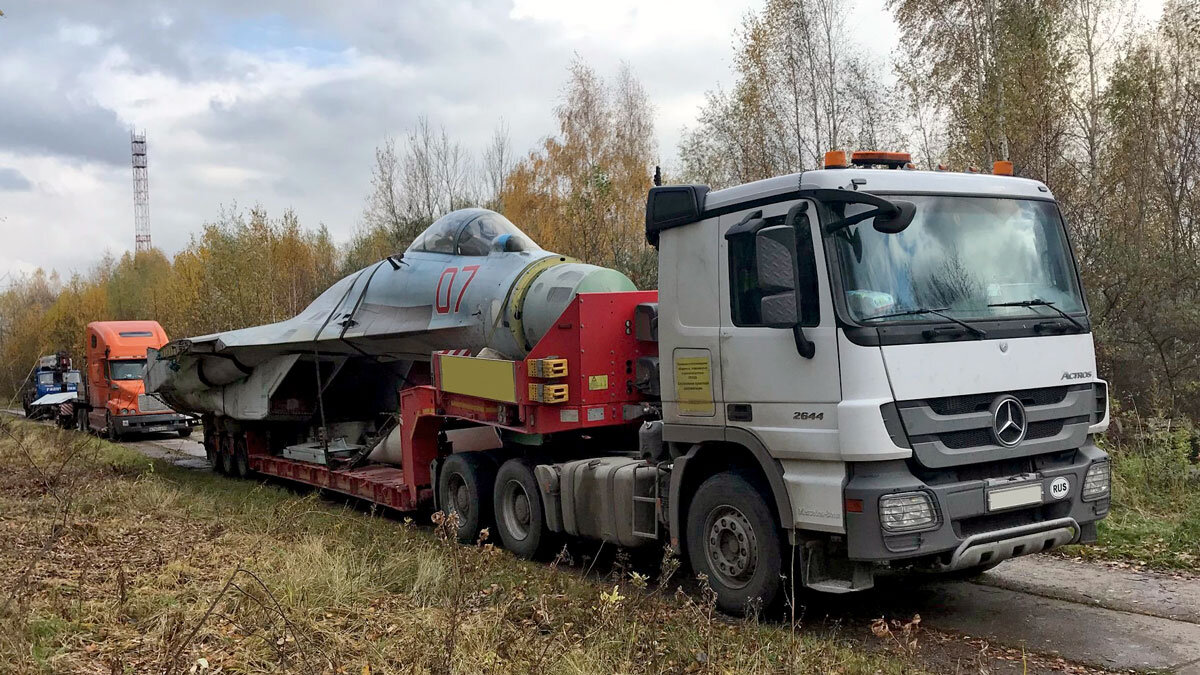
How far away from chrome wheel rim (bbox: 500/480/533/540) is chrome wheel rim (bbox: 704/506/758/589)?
2.51 m

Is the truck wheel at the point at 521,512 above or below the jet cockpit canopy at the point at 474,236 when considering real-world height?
below

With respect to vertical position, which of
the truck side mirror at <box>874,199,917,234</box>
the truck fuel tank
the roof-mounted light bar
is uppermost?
the roof-mounted light bar

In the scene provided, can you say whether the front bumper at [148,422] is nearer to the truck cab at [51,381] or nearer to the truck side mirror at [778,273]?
the truck cab at [51,381]

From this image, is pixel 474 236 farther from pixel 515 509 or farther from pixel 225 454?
pixel 225 454

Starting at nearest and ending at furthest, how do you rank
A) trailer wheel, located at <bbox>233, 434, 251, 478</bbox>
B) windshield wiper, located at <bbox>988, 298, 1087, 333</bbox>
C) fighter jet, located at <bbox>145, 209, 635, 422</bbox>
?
windshield wiper, located at <bbox>988, 298, 1087, 333</bbox>, fighter jet, located at <bbox>145, 209, 635, 422</bbox>, trailer wheel, located at <bbox>233, 434, 251, 478</bbox>

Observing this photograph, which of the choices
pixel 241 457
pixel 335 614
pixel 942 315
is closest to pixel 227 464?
pixel 241 457

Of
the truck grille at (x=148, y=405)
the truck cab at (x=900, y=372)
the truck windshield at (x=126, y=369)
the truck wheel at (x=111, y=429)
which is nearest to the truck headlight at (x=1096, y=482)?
the truck cab at (x=900, y=372)

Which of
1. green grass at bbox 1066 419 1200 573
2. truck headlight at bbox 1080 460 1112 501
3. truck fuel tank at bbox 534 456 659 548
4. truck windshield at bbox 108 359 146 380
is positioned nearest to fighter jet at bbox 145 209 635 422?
truck fuel tank at bbox 534 456 659 548

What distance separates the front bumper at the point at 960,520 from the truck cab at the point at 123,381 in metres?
21.0

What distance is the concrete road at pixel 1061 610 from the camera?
5.18 metres

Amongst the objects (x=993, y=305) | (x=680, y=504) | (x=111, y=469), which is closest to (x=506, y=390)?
(x=680, y=504)

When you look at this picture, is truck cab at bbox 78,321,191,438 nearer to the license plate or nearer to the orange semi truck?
the orange semi truck

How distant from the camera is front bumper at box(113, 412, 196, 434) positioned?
22.9m

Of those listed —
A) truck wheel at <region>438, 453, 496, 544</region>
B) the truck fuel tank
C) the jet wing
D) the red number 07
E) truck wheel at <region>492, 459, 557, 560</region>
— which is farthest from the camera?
the jet wing
